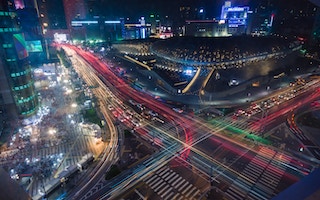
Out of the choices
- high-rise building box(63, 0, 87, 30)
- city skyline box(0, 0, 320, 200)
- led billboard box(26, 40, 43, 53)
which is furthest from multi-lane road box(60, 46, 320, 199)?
high-rise building box(63, 0, 87, 30)

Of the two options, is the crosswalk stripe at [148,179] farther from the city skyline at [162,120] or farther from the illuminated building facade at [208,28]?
the illuminated building facade at [208,28]

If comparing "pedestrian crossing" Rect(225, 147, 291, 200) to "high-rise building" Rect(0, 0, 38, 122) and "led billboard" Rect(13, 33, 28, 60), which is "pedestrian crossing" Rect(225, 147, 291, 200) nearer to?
"high-rise building" Rect(0, 0, 38, 122)

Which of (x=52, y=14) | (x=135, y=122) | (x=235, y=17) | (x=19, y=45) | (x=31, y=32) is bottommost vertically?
(x=135, y=122)

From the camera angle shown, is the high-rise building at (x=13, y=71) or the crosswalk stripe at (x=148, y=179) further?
the high-rise building at (x=13, y=71)

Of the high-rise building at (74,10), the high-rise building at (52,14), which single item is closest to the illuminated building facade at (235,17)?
the high-rise building at (74,10)

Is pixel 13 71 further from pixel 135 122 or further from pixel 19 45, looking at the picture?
pixel 135 122

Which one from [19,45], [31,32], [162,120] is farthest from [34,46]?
[162,120]
